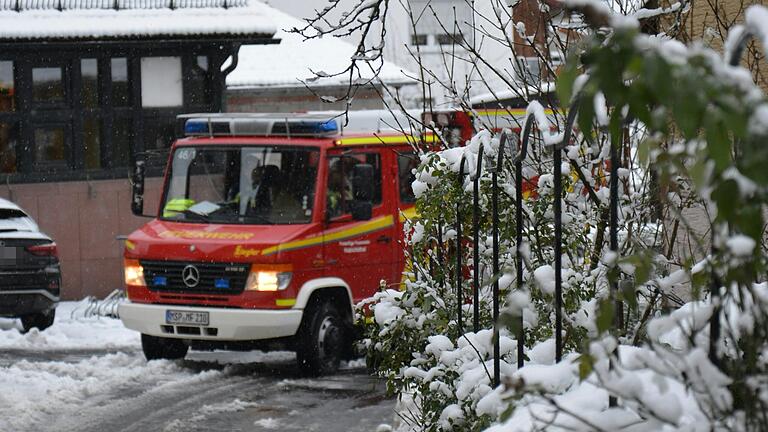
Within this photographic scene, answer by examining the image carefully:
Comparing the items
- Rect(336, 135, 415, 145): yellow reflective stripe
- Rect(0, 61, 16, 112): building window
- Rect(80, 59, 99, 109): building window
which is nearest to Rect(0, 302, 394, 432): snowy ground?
Rect(336, 135, 415, 145): yellow reflective stripe

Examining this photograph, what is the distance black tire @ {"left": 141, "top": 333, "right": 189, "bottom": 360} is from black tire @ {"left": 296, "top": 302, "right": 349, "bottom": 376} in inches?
57.5

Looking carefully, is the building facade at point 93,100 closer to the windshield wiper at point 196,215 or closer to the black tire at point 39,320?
the black tire at point 39,320

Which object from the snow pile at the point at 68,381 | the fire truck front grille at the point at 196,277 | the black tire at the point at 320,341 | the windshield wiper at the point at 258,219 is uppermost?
the windshield wiper at the point at 258,219

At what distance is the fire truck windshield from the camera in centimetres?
1218

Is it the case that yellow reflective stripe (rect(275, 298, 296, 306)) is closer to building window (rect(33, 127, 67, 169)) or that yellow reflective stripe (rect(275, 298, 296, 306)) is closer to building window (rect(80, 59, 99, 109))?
building window (rect(33, 127, 67, 169))

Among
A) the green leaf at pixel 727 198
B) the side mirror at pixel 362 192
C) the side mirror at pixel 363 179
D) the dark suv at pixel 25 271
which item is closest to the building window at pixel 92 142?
the dark suv at pixel 25 271

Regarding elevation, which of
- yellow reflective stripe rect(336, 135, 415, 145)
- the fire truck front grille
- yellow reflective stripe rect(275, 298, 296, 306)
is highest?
yellow reflective stripe rect(336, 135, 415, 145)

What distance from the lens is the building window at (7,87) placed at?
18.4 metres

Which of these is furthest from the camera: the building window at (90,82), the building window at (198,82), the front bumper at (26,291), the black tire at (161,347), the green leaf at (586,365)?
the building window at (198,82)

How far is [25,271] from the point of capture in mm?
14367

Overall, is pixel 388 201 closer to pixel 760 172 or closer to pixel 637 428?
pixel 637 428

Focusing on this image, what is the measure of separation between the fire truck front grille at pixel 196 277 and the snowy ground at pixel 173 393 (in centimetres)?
82

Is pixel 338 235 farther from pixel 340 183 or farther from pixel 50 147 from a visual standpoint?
pixel 50 147

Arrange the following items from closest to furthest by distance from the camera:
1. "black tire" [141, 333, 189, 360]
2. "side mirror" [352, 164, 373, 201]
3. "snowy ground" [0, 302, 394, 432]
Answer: "snowy ground" [0, 302, 394, 432], "side mirror" [352, 164, 373, 201], "black tire" [141, 333, 189, 360]
